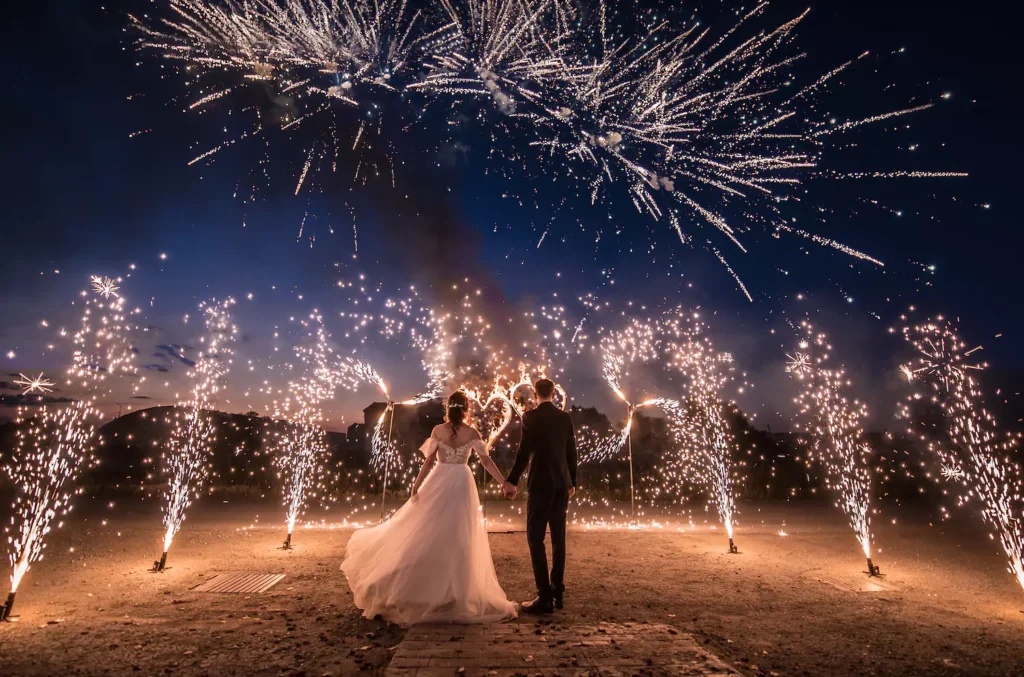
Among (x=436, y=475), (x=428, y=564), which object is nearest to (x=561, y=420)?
(x=436, y=475)

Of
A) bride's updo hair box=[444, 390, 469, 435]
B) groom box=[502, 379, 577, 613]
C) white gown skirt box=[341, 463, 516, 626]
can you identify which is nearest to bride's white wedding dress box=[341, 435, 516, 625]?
white gown skirt box=[341, 463, 516, 626]

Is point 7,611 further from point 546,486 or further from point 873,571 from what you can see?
point 873,571

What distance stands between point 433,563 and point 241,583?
344cm

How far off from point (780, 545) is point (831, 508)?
984 cm

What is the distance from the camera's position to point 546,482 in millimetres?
5355

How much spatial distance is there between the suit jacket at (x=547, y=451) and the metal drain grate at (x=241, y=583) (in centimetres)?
380

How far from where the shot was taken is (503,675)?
353 centimetres

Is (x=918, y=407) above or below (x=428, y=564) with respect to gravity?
above

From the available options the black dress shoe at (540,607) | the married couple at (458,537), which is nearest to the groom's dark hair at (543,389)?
the married couple at (458,537)

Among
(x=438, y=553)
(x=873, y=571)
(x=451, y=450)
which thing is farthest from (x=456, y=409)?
(x=873, y=571)

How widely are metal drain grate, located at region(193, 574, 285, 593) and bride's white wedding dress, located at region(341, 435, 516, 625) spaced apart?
178 cm

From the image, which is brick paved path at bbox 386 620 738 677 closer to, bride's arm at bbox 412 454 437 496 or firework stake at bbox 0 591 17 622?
bride's arm at bbox 412 454 437 496

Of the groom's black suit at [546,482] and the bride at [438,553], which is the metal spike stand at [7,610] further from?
the groom's black suit at [546,482]

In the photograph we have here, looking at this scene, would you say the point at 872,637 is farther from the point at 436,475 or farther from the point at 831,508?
the point at 831,508
